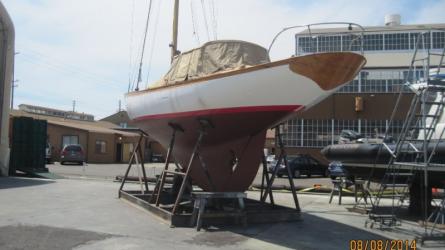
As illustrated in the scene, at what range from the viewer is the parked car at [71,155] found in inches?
1358

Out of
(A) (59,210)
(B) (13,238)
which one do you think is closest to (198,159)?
(A) (59,210)

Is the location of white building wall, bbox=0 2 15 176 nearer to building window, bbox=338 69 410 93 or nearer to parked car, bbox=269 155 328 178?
parked car, bbox=269 155 328 178

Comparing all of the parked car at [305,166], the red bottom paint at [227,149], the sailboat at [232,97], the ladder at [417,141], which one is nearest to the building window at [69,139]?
the parked car at [305,166]

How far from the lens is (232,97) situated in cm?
867

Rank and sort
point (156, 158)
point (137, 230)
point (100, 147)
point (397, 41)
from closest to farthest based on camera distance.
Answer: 1. point (137, 230)
2. point (397, 41)
3. point (100, 147)
4. point (156, 158)

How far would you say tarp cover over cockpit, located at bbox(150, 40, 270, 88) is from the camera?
9.77m

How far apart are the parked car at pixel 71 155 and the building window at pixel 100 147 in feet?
23.1

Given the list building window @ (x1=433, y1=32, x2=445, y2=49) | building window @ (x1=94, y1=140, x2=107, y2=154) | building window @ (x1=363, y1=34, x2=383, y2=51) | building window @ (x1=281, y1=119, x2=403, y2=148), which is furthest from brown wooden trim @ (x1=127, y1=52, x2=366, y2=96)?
building window @ (x1=94, y1=140, x2=107, y2=154)

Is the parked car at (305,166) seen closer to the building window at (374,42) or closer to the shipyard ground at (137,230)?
the building window at (374,42)

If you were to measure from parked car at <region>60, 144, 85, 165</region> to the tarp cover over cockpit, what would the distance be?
2625 centimetres

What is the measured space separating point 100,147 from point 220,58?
34.7 meters

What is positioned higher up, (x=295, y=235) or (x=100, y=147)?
(x=100, y=147)

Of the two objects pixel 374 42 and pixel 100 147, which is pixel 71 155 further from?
pixel 374 42
